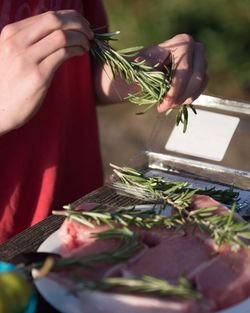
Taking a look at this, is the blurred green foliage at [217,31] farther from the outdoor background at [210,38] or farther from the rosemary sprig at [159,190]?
the rosemary sprig at [159,190]

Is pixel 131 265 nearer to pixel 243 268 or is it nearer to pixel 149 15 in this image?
pixel 243 268

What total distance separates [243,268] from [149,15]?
4.51m

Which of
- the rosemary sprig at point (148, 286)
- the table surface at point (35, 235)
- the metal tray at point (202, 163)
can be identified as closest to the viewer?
the rosemary sprig at point (148, 286)

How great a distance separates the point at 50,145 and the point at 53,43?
0.69 meters

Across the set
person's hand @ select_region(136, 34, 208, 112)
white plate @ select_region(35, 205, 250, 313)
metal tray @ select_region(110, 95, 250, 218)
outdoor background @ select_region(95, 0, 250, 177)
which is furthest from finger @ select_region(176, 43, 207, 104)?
outdoor background @ select_region(95, 0, 250, 177)

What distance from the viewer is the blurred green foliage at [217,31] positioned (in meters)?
5.03

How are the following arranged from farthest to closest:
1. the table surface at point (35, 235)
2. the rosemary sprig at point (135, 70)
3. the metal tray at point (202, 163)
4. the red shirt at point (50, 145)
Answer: the red shirt at point (50, 145), the metal tray at point (202, 163), the rosemary sprig at point (135, 70), the table surface at point (35, 235)

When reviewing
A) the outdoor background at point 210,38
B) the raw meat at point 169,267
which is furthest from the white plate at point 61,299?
the outdoor background at point 210,38

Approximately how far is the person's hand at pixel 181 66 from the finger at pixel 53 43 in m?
0.30

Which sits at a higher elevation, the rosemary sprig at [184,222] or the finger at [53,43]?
the finger at [53,43]

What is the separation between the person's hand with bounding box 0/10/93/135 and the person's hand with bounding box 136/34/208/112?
27 cm

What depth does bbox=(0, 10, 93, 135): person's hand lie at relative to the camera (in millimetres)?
1320

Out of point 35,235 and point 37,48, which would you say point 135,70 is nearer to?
point 37,48

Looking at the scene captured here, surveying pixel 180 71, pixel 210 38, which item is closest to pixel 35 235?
pixel 180 71
